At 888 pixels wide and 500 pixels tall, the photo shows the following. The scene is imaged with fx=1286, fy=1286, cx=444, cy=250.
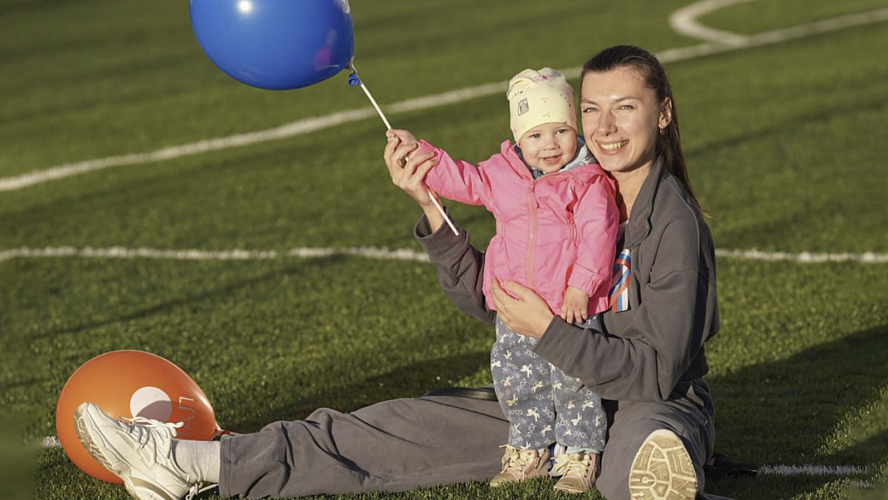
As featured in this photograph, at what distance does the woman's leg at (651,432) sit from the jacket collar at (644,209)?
1.65 ft

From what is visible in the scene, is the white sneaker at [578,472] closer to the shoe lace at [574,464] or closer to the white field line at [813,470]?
the shoe lace at [574,464]

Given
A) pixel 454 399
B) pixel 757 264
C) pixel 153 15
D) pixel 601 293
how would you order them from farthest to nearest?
pixel 153 15 < pixel 757 264 < pixel 454 399 < pixel 601 293

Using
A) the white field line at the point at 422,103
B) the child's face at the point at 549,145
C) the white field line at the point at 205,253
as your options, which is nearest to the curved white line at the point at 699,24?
the white field line at the point at 422,103

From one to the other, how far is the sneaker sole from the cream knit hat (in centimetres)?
107

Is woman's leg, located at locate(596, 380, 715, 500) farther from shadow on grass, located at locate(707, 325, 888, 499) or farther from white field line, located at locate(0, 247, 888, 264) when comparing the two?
white field line, located at locate(0, 247, 888, 264)

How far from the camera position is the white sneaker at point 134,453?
4.05 m

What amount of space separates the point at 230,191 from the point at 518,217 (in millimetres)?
5564

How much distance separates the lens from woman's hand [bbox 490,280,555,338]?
385cm

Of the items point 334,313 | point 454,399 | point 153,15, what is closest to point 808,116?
point 334,313

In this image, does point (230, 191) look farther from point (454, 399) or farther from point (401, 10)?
point (401, 10)

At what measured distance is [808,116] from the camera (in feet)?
36.2

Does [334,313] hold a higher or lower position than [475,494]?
lower

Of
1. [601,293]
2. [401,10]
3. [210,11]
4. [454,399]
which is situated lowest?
[401,10]

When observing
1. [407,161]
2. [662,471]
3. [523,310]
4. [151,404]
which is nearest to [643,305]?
[523,310]
